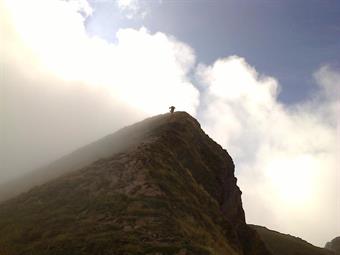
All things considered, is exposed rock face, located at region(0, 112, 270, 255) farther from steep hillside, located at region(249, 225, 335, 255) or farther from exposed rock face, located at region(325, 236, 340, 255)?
exposed rock face, located at region(325, 236, 340, 255)

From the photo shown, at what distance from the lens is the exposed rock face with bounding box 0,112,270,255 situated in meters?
29.6

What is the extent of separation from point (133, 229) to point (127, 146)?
18417mm

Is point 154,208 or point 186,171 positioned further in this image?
point 186,171

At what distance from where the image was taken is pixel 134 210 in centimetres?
3331

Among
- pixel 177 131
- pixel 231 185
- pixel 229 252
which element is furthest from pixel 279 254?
pixel 229 252

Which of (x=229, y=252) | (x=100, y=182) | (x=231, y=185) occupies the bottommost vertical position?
(x=229, y=252)

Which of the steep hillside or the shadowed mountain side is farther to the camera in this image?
the steep hillside

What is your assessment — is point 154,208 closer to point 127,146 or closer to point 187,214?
point 187,214

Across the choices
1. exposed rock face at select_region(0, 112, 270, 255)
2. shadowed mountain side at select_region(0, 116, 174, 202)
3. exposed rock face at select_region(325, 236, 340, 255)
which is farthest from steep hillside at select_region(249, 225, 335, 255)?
shadowed mountain side at select_region(0, 116, 174, 202)

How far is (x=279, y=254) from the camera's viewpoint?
102 m

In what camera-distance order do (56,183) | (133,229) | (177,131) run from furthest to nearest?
1. (177,131)
2. (56,183)
3. (133,229)

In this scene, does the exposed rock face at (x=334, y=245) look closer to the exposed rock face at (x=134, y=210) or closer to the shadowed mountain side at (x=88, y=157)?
the exposed rock face at (x=134, y=210)

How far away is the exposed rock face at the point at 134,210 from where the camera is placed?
29.6 meters

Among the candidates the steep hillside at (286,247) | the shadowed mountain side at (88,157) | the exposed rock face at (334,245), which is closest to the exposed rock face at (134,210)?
the shadowed mountain side at (88,157)
